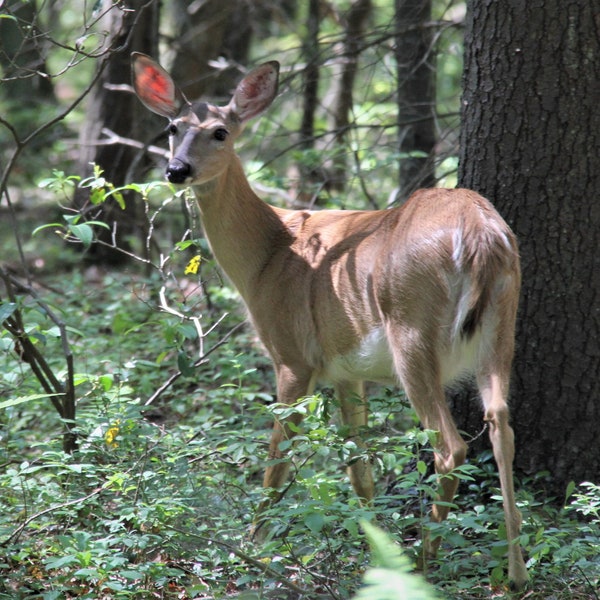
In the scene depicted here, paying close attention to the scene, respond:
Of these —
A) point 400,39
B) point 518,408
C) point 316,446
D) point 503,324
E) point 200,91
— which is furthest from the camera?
point 200,91

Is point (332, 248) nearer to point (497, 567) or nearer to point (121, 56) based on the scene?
point (497, 567)

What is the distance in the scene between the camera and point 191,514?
4355mm

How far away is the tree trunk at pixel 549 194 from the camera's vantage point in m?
4.80

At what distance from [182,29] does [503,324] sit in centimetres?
961

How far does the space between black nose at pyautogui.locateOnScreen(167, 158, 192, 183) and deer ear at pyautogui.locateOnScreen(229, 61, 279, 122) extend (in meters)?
0.80

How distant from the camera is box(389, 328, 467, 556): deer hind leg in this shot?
14.0 feet

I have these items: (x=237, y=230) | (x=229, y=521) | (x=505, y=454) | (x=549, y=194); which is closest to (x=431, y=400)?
(x=505, y=454)

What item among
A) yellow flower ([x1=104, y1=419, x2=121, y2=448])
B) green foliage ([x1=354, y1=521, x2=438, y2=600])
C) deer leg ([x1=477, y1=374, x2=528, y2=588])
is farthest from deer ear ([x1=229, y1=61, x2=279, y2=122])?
green foliage ([x1=354, y1=521, x2=438, y2=600])

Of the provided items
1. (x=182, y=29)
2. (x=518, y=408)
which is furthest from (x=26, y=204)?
(x=518, y=408)

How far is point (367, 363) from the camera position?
4.91 m

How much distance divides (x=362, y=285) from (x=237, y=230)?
1.16 m

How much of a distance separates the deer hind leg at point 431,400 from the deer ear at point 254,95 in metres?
2.11

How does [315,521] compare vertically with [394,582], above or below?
below

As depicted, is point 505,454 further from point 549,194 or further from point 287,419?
point 549,194
